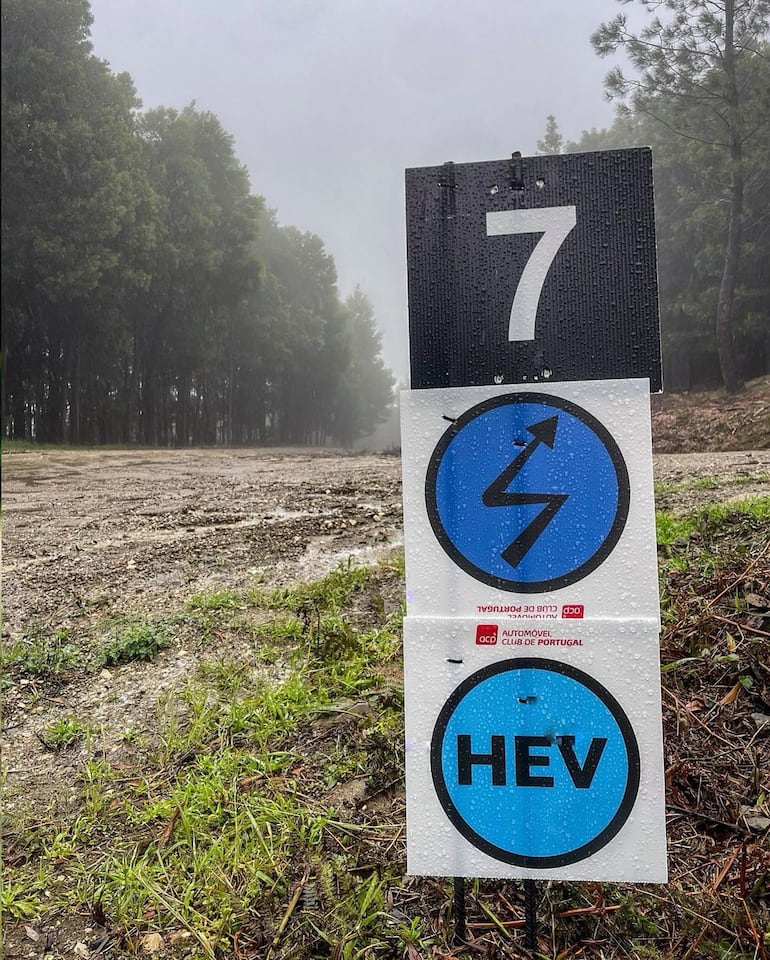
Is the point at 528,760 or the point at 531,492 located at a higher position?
the point at 531,492

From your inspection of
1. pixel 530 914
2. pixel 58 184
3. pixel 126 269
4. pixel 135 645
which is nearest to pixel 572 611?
pixel 530 914

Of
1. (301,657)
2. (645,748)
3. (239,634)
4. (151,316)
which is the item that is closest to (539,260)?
(645,748)

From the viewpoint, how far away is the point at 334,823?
1.49 meters

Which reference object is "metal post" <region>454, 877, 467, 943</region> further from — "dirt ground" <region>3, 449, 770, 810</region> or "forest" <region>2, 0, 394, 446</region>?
"forest" <region>2, 0, 394, 446</region>

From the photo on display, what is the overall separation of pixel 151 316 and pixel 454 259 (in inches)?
526

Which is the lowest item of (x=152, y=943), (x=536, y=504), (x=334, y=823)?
(x=152, y=943)

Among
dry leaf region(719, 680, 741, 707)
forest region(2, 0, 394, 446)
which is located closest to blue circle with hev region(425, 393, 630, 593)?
dry leaf region(719, 680, 741, 707)

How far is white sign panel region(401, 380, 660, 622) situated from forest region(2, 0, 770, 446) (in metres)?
1.53

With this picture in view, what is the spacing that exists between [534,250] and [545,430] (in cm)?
30

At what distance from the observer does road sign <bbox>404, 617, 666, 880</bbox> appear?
964 mm

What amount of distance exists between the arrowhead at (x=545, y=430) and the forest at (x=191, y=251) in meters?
1.60

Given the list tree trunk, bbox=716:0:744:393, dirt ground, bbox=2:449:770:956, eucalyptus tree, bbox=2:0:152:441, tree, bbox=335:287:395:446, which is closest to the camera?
dirt ground, bbox=2:449:770:956

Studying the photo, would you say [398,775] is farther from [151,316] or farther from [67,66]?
[151,316]

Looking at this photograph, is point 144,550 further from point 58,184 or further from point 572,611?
point 58,184
